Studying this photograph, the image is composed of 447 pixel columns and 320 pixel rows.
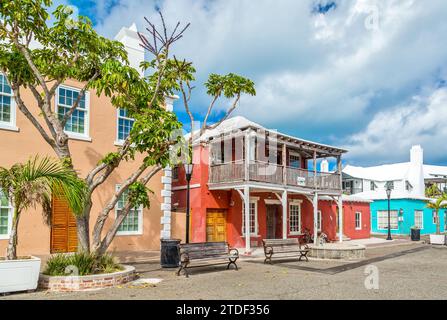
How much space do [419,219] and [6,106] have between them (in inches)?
1314

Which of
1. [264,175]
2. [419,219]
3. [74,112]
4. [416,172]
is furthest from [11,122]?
[416,172]

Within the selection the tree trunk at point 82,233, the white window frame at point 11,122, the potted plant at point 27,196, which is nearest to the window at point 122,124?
the white window frame at point 11,122

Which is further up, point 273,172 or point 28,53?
point 28,53

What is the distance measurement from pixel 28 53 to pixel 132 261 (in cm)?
714

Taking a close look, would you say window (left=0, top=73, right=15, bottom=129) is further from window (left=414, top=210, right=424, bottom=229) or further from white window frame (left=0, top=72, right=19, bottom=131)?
window (left=414, top=210, right=424, bottom=229)

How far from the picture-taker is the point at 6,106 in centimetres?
1245

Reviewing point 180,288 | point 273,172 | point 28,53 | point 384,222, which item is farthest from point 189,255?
point 384,222

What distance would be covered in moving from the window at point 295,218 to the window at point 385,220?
15.4 metres

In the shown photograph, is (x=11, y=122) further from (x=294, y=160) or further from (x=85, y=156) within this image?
(x=294, y=160)

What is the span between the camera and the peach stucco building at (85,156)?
40.7 feet

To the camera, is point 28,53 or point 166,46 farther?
point 166,46

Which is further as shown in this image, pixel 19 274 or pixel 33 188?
pixel 33 188
